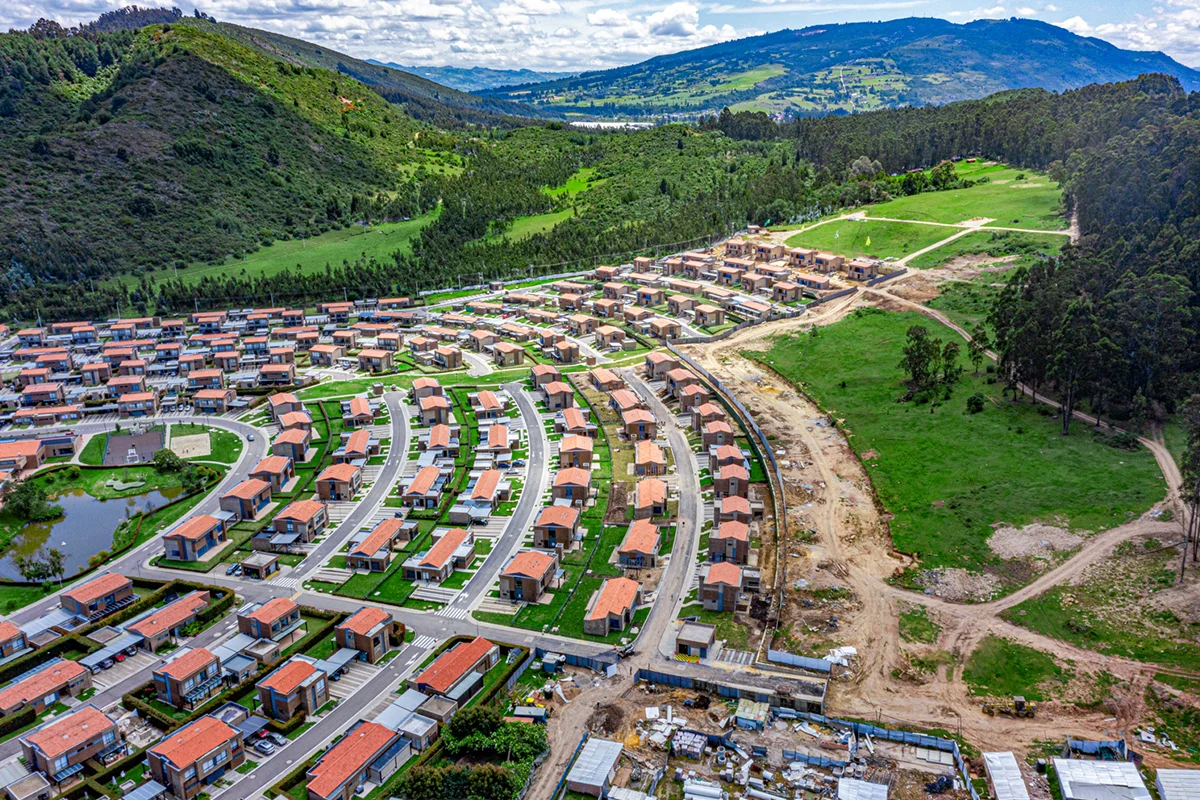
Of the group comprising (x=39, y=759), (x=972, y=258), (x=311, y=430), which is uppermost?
(x=972, y=258)

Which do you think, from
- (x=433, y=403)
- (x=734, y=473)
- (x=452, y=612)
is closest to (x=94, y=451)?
(x=433, y=403)

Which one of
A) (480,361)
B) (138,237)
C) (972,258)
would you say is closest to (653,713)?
(480,361)

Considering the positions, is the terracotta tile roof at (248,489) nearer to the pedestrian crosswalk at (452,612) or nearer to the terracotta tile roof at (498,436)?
the terracotta tile roof at (498,436)

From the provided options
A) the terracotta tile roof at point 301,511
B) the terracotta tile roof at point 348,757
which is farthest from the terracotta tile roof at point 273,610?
the terracotta tile roof at point 348,757

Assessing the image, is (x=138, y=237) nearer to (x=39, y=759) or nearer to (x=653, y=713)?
(x=39, y=759)

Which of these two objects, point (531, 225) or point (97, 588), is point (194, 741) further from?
point (531, 225)
